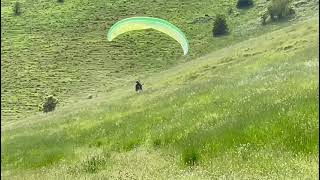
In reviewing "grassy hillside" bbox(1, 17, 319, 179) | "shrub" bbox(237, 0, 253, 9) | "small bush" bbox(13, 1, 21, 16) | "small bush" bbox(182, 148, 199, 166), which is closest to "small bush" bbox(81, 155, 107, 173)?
"grassy hillside" bbox(1, 17, 319, 179)

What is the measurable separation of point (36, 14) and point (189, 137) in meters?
66.6

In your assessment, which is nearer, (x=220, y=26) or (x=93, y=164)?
(x=93, y=164)

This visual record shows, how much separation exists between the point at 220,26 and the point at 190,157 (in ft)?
176

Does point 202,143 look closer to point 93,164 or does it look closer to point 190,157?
point 190,157

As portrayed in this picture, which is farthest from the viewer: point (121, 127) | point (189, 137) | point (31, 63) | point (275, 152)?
point (31, 63)

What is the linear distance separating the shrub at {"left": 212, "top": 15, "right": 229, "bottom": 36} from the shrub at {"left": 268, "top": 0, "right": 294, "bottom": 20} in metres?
5.28

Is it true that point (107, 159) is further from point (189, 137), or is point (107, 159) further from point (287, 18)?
point (287, 18)

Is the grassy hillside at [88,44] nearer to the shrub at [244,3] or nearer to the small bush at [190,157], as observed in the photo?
the shrub at [244,3]

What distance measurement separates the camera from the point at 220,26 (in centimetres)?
6175

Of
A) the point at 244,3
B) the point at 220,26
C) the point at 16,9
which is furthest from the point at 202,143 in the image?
the point at 16,9

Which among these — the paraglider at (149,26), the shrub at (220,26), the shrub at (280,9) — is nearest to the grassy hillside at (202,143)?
the paraglider at (149,26)

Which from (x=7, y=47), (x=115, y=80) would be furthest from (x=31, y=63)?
(x=115, y=80)

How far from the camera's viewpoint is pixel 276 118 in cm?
1036

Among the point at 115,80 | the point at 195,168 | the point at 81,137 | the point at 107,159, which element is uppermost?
the point at 195,168
